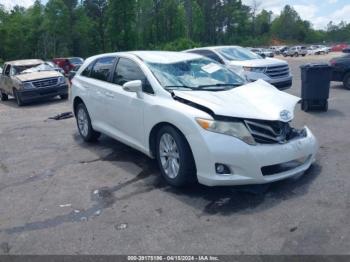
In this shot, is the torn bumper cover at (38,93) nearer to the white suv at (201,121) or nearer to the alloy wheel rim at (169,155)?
the white suv at (201,121)

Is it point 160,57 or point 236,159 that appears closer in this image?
point 236,159

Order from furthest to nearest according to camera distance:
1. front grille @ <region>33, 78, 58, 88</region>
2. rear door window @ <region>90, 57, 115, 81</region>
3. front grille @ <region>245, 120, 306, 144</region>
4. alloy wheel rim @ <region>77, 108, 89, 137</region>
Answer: front grille @ <region>33, 78, 58, 88</region>, alloy wheel rim @ <region>77, 108, 89, 137</region>, rear door window @ <region>90, 57, 115, 81</region>, front grille @ <region>245, 120, 306, 144</region>

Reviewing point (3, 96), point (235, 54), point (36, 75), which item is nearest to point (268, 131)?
point (235, 54)

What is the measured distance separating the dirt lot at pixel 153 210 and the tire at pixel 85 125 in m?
Answer: 0.65

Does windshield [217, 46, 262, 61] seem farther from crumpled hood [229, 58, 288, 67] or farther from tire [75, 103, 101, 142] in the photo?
tire [75, 103, 101, 142]

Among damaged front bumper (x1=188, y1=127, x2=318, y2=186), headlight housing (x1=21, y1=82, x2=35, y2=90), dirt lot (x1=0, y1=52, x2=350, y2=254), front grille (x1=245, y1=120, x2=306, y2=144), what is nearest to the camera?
dirt lot (x1=0, y1=52, x2=350, y2=254)

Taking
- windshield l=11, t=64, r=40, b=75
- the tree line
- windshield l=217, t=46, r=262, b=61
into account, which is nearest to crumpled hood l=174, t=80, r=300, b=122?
windshield l=217, t=46, r=262, b=61

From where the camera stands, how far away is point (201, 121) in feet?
15.3

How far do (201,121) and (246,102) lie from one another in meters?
0.70

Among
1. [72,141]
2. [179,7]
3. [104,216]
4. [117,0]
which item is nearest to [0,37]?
[117,0]

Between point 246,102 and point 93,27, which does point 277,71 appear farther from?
point 93,27

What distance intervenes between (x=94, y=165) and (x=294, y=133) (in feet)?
9.94

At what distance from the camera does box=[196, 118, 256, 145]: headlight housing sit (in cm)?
458

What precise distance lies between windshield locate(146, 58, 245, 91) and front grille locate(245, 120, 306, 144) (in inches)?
39.9
